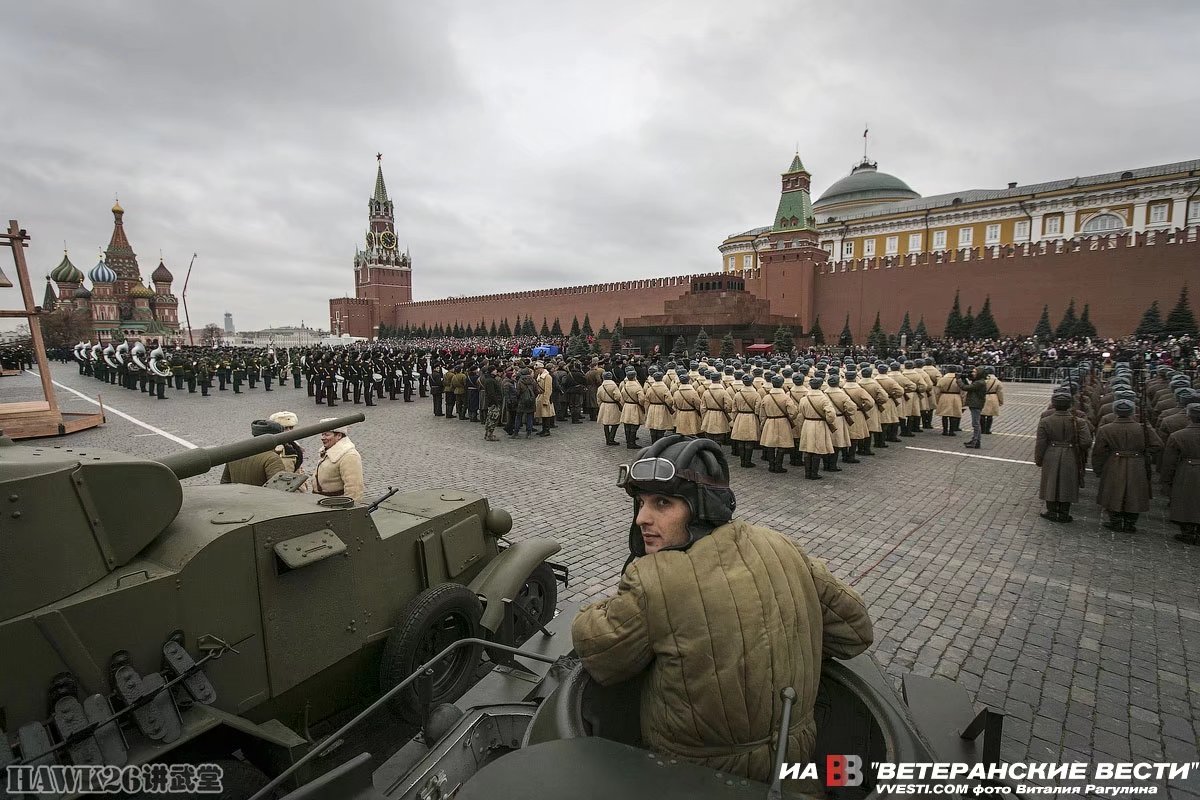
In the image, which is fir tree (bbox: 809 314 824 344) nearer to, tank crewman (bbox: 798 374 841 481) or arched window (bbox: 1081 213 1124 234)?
arched window (bbox: 1081 213 1124 234)

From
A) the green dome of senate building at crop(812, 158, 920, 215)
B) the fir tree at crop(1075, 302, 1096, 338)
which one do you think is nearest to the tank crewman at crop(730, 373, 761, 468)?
the fir tree at crop(1075, 302, 1096, 338)

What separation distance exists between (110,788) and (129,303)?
86.3 metres

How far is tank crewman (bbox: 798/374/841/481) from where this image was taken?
9.64 metres

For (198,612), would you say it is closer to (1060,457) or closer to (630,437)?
(1060,457)

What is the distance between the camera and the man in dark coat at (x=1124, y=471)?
6.93 m

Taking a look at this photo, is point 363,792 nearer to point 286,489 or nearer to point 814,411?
point 286,489

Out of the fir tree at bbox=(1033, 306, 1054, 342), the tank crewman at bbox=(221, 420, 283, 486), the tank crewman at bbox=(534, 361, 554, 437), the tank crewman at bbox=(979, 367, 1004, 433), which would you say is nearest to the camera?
the tank crewman at bbox=(221, 420, 283, 486)

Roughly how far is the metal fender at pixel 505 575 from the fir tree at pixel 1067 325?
39.5m

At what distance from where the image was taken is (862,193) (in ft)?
248

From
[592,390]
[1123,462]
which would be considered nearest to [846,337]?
[592,390]

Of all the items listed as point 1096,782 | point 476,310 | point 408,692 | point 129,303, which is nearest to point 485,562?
point 408,692

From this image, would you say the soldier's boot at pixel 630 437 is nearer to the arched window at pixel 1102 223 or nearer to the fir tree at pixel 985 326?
the fir tree at pixel 985 326

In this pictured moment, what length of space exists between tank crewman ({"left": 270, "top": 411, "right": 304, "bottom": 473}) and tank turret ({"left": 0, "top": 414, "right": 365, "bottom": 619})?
2231mm

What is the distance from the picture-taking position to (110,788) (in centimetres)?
195
